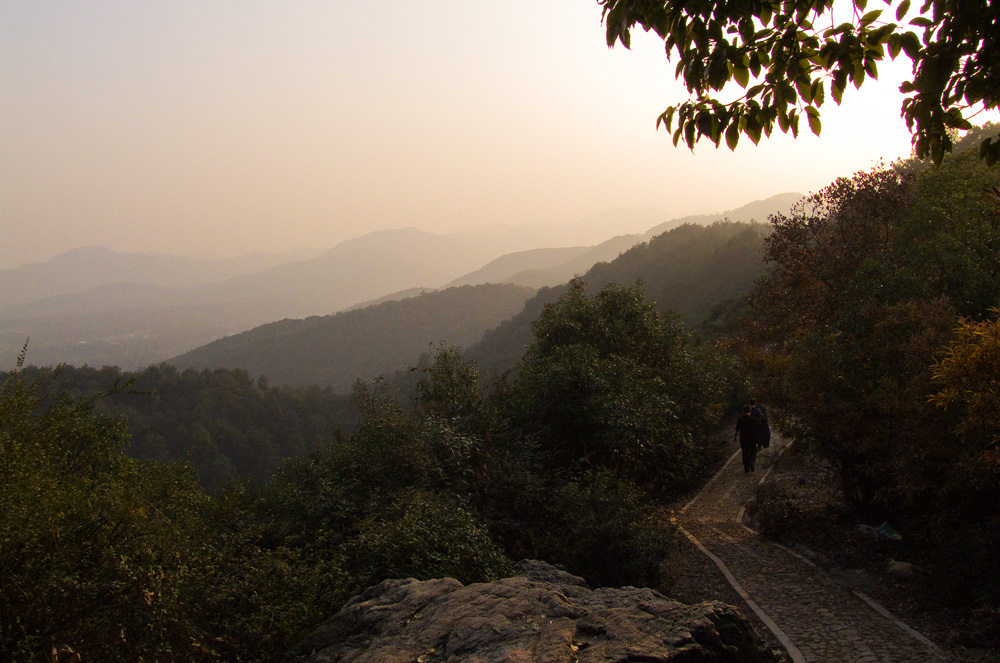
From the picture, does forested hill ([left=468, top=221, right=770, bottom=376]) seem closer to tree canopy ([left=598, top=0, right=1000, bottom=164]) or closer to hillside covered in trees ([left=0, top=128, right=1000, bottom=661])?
hillside covered in trees ([left=0, top=128, right=1000, bottom=661])

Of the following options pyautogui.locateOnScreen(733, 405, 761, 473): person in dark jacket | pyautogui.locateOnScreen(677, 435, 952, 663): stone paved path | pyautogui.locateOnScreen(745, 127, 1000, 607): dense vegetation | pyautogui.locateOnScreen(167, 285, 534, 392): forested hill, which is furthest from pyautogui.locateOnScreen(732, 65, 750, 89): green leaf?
pyautogui.locateOnScreen(167, 285, 534, 392): forested hill

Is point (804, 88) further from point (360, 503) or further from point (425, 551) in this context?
point (360, 503)

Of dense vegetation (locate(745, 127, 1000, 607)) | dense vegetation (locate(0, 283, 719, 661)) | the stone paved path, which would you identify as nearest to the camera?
dense vegetation (locate(0, 283, 719, 661))

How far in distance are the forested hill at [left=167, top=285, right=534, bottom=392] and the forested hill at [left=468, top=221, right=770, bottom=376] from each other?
3537 cm

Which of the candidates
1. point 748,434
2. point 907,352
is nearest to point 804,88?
point 907,352

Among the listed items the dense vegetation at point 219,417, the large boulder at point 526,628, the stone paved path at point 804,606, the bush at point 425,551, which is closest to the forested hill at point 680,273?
the dense vegetation at point 219,417

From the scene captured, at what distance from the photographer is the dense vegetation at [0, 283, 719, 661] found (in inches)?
228

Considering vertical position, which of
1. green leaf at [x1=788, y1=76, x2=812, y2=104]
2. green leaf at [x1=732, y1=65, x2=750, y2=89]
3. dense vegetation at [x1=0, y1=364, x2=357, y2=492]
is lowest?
dense vegetation at [x1=0, y1=364, x2=357, y2=492]

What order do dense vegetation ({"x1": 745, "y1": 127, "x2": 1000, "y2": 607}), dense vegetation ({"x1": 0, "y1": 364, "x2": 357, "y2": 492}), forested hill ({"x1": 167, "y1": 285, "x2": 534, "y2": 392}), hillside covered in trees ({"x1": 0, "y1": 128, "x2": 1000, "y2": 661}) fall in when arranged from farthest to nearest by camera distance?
1. forested hill ({"x1": 167, "y1": 285, "x2": 534, "y2": 392})
2. dense vegetation ({"x1": 0, "y1": 364, "x2": 357, "y2": 492})
3. dense vegetation ({"x1": 745, "y1": 127, "x2": 1000, "y2": 607})
4. hillside covered in trees ({"x1": 0, "y1": 128, "x2": 1000, "y2": 661})

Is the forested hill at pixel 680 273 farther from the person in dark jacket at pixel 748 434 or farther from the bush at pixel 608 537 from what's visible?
the bush at pixel 608 537

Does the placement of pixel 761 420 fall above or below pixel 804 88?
below

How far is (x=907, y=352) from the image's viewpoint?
26.1 feet

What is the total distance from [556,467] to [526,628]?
29.6ft

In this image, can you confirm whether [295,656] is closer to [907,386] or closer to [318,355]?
[907,386]
